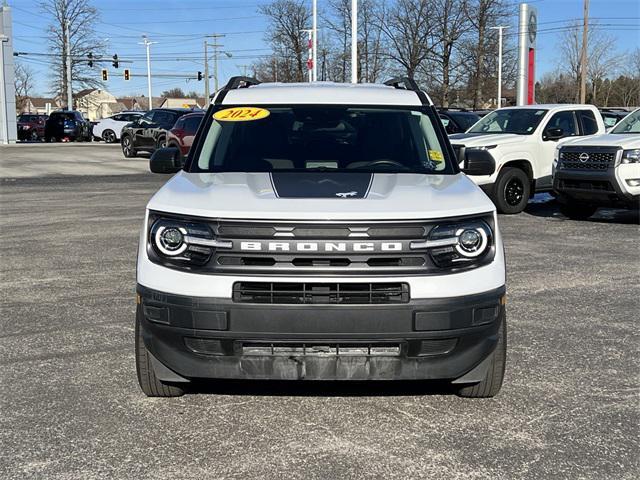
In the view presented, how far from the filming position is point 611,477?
11.6ft

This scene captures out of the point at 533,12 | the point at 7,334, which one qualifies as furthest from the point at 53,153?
the point at 7,334

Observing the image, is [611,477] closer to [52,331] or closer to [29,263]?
[52,331]

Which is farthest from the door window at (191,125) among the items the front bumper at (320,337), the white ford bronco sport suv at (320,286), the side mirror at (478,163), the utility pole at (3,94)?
the utility pole at (3,94)

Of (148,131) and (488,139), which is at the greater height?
(148,131)

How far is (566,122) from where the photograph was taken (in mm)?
13836

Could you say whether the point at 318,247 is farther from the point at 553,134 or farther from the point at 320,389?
the point at 553,134

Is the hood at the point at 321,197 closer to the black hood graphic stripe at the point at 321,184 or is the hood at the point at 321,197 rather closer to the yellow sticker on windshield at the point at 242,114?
the black hood graphic stripe at the point at 321,184

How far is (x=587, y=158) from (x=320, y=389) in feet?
27.7

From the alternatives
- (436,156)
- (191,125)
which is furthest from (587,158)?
(191,125)

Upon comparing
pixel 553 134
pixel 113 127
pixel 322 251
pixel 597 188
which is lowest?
pixel 597 188

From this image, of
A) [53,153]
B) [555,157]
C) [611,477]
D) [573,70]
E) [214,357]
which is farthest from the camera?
[573,70]

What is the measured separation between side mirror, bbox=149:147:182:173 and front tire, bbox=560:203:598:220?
849 cm

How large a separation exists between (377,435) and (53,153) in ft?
99.4

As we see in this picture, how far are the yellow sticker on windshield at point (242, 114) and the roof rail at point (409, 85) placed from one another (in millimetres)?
1129
